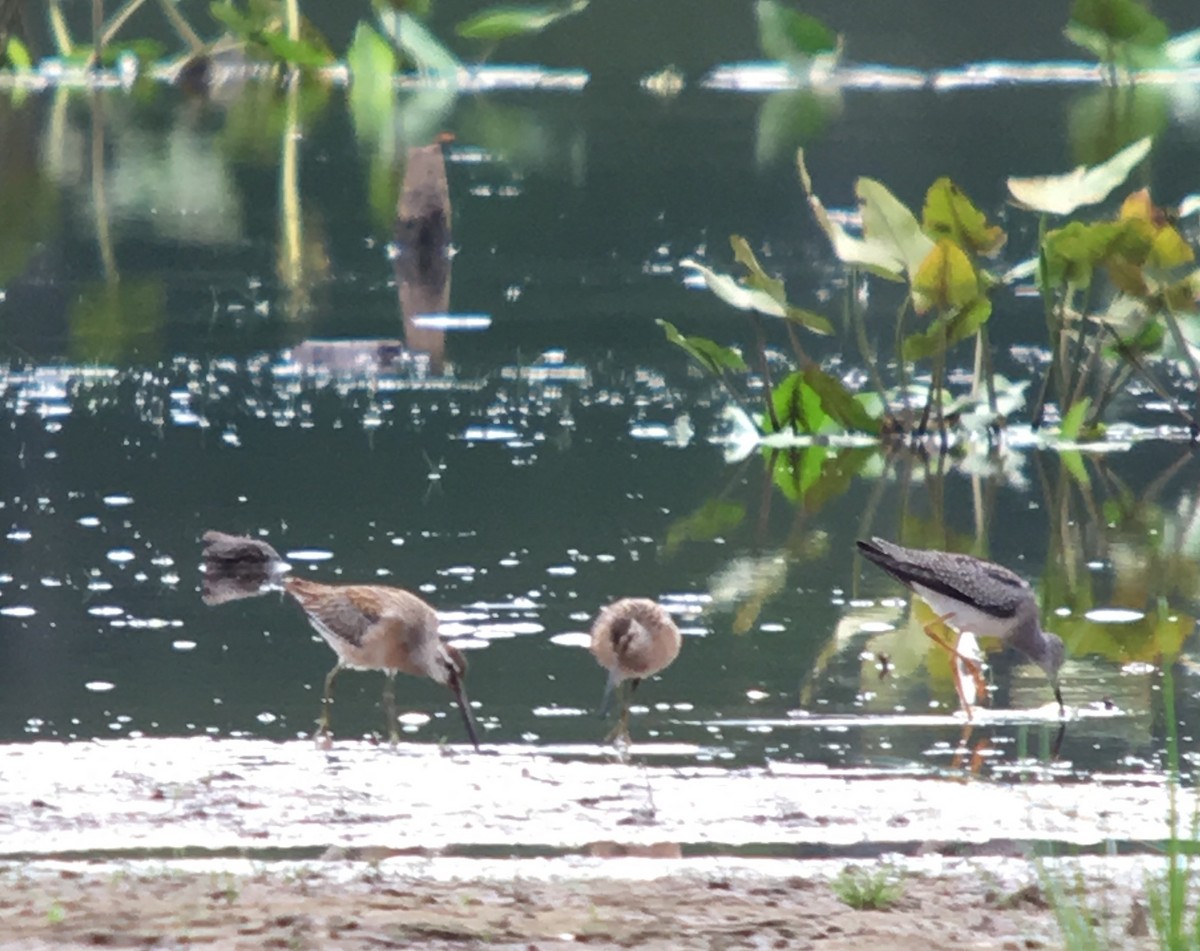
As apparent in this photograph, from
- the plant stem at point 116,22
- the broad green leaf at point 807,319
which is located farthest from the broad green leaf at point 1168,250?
the plant stem at point 116,22

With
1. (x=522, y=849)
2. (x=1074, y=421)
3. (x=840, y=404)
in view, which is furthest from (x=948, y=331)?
(x=522, y=849)

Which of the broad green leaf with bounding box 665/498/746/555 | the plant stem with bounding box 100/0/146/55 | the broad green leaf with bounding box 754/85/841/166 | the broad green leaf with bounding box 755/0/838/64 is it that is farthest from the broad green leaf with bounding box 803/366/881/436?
the broad green leaf with bounding box 755/0/838/64

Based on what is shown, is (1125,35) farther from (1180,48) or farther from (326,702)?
(326,702)

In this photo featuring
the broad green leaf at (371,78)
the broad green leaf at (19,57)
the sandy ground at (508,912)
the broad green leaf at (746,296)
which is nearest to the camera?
the sandy ground at (508,912)

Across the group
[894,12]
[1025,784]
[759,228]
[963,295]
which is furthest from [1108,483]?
[894,12]

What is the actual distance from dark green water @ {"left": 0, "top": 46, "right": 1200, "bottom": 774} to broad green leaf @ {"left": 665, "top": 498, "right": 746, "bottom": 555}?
0.09 ft

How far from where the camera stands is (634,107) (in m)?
30.8

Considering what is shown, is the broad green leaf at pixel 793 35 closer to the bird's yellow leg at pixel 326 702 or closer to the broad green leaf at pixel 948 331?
the broad green leaf at pixel 948 331

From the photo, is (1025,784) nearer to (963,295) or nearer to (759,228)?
(963,295)

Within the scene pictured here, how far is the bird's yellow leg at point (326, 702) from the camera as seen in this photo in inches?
265

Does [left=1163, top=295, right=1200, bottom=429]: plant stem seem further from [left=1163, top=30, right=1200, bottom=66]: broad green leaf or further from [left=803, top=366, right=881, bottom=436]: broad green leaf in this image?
[left=1163, top=30, right=1200, bottom=66]: broad green leaf

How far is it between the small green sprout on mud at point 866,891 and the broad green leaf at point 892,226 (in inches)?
219

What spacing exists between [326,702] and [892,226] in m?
4.22

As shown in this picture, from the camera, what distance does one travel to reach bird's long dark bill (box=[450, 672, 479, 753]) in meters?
6.59
